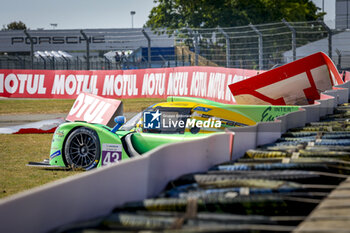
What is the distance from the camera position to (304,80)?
1255cm

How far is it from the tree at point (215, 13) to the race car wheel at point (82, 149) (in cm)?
3289

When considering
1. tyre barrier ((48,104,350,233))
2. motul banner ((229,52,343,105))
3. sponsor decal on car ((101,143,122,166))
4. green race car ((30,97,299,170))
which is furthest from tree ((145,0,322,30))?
tyre barrier ((48,104,350,233))

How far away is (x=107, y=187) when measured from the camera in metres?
3.23

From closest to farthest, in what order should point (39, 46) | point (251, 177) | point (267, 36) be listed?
point (251, 177)
point (267, 36)
point (39, 46)

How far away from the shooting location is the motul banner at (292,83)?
12.3 metres

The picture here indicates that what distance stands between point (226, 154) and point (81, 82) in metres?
21.9

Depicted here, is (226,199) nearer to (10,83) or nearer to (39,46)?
(10,83)

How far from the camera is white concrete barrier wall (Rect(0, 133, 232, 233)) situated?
2.70 meters

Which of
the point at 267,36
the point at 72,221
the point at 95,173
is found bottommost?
the point at 72,221

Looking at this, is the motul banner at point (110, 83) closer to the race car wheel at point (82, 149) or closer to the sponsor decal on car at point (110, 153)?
the race car wheel at point (82, 149)

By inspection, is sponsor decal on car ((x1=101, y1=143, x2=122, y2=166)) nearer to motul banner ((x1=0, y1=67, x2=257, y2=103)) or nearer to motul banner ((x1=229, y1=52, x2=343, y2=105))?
motul banner ((x1=229, y1=52, x2=343, y2=105))

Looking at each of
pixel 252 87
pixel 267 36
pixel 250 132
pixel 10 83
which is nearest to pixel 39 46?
pixel 10 83

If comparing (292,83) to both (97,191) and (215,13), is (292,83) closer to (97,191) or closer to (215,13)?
(97,191)

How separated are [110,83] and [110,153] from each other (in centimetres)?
1763
